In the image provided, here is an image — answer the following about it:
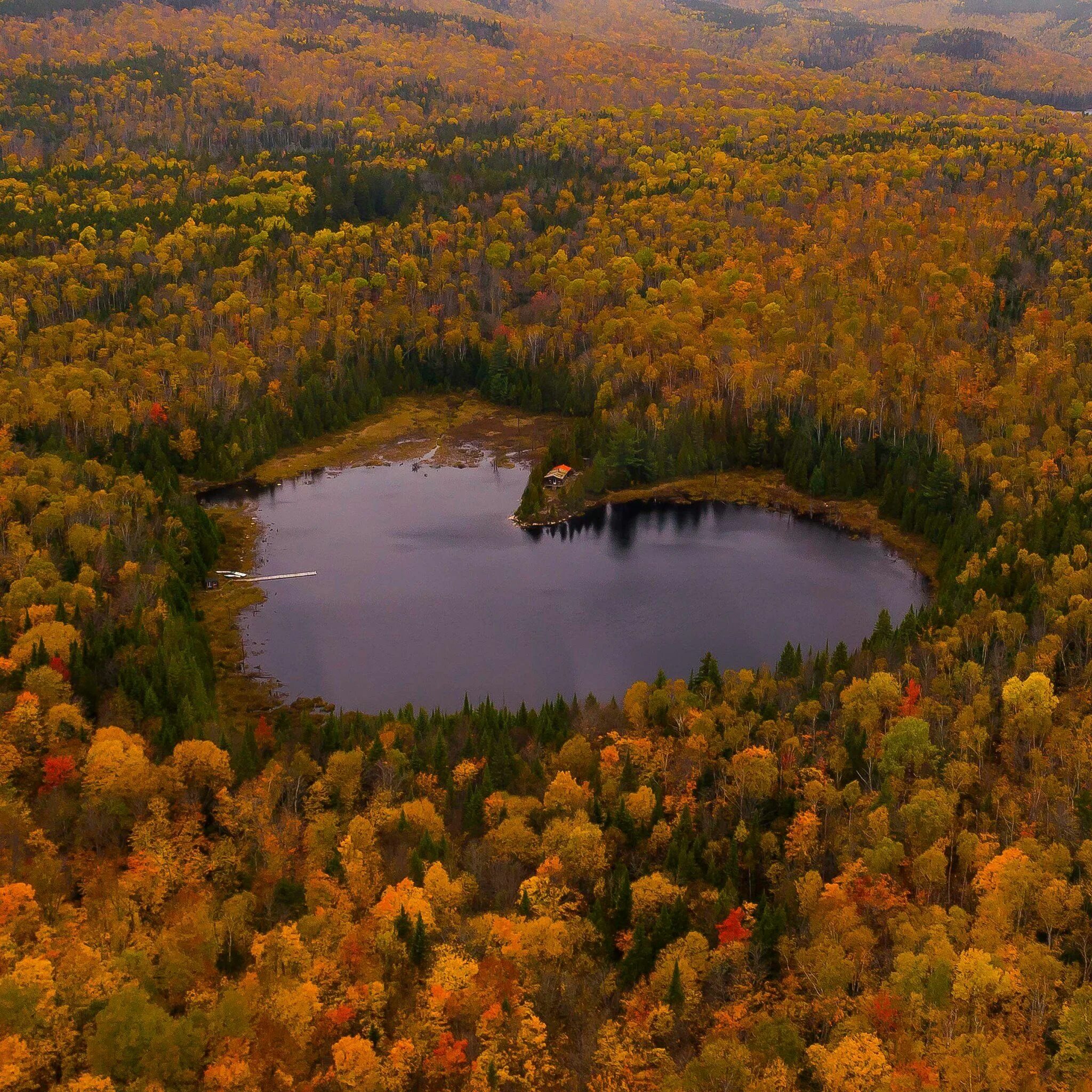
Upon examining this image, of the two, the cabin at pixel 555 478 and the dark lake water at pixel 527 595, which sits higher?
the cabin at pixel 555 478

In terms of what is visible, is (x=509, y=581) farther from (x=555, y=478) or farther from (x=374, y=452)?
(x=374, y=452)

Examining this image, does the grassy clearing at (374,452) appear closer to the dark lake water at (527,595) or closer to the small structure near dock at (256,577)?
the small structure near dock at (256,577)

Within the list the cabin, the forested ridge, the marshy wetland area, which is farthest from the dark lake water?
the forested ridge

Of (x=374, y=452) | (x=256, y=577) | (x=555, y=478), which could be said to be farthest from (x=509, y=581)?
(x=374, y=452)

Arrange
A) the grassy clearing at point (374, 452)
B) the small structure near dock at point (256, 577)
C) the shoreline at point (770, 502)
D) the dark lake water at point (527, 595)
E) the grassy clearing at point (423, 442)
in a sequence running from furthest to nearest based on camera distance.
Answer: the grassy clearing at point (423, 442) < the shoreline at point (770, 502) < the small structure near dock at point (256, 577) < the grassy clearing at point (374, 452) < the dark lake water at point (527, 595)

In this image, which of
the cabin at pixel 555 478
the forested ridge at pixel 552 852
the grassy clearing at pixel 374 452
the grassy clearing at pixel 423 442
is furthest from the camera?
the grassy clearing at pixel 423 442

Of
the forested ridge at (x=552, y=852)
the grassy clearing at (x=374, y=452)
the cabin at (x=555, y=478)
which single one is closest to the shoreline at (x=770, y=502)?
the forested ridge at (x=552, y=852)

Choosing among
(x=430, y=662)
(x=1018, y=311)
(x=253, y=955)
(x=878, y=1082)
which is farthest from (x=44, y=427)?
(x=1018, y=311)
